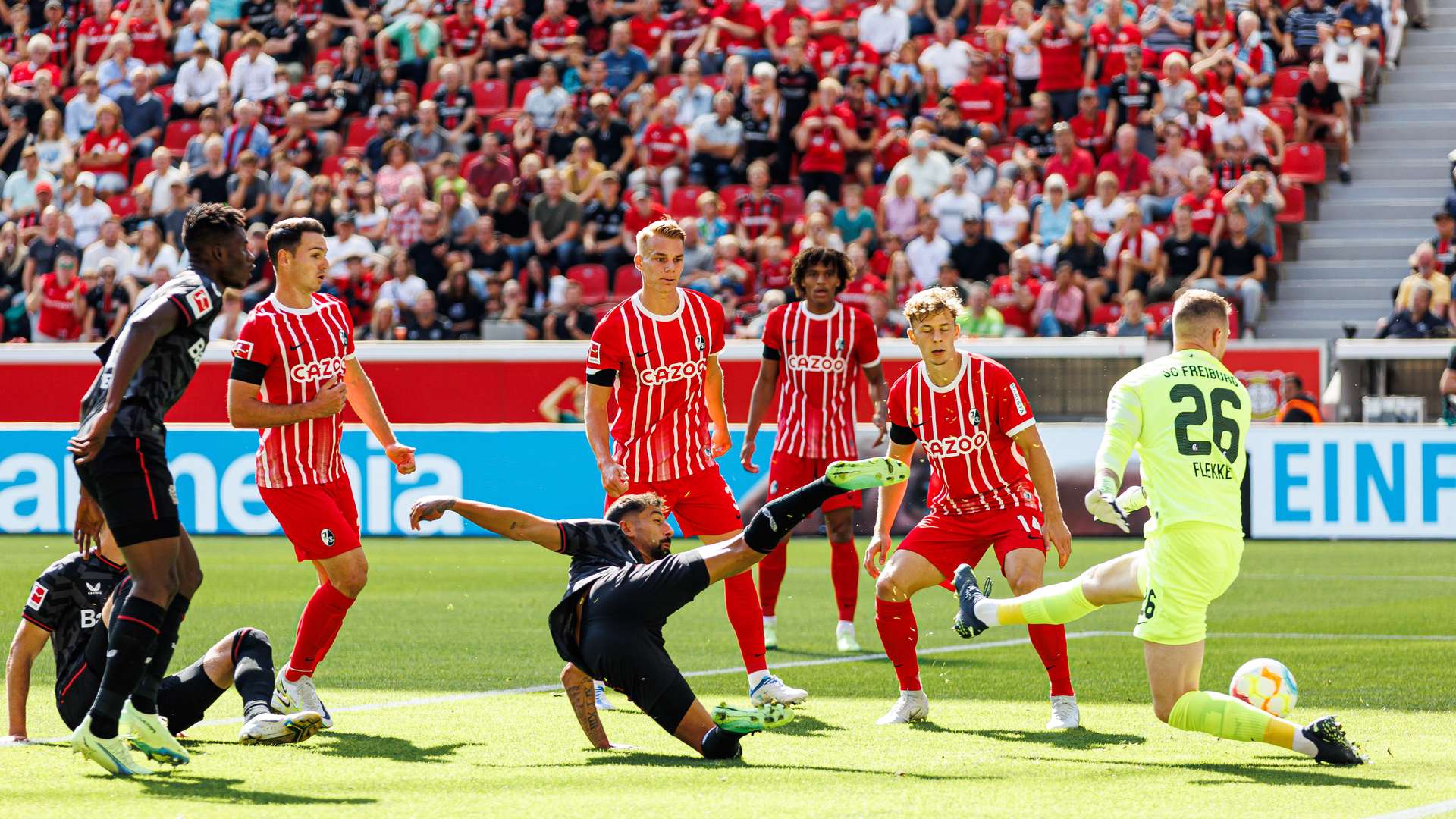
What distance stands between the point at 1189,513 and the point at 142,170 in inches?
850

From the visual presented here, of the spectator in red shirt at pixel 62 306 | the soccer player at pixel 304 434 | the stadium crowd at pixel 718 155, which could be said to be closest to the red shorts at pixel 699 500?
Answer: the soccer player at pixel 304 434

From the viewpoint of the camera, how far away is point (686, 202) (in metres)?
23.2

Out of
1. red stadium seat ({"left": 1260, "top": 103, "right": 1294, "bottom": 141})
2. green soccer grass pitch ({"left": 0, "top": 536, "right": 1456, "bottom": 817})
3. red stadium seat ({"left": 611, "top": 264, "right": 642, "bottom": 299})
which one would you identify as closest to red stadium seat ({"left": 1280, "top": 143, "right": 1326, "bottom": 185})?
red stadium seat ({"left": 1260, "top": 103, "right": 1294, "bottom": 141})

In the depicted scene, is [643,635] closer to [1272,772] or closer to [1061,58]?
[1272,772]

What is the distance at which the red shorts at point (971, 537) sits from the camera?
8.16m

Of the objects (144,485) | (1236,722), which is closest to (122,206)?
(144,485)

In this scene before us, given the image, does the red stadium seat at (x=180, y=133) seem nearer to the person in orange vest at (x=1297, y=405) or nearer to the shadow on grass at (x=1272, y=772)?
the person in orange vest at (x=1297, y=405)

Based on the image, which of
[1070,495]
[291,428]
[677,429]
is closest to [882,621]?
[677,429]

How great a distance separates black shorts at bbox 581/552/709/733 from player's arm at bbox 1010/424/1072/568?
5.38 ft

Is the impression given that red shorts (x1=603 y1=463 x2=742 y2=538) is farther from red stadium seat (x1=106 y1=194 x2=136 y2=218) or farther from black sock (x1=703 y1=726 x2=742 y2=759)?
red stadium seat (x1=106 y1=194 x2=136 y2=218)

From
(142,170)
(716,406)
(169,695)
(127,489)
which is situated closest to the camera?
(127,489)

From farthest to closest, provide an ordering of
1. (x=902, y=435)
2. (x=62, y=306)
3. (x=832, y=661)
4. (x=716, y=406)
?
(x=62, y=306) → (x=832, y=661) → (x=716, y=406) → (x=902, y=435)

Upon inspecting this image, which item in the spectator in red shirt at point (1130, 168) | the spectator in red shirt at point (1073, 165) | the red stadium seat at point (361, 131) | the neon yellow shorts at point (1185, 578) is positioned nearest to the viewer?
the neon yellow shorts at point (1185, 578)

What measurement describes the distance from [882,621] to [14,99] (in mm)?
A: 22621
